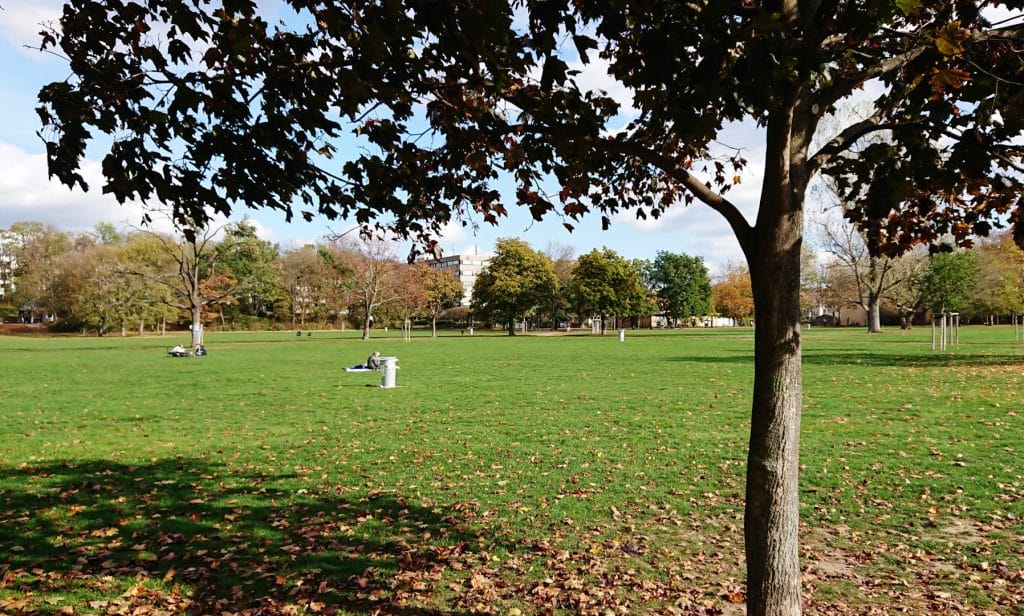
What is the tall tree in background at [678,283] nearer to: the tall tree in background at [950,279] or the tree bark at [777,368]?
the tall tree in background at [950,279]

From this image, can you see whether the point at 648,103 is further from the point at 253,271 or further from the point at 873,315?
the point at 253,271

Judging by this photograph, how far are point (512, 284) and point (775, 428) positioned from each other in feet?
187

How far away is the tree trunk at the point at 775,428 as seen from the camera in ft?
10.3

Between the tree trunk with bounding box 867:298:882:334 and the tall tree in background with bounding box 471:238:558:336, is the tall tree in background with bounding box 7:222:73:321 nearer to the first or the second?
the tall tree in background with bounding box 471:238:558:336

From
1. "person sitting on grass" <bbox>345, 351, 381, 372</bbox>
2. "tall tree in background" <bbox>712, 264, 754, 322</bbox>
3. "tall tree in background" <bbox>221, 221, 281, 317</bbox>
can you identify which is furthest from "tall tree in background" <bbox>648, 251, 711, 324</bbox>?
"person sitting on grass" <bbox>345, 351, 381, 372</bbox>

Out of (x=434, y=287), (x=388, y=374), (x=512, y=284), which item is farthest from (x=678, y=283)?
(x=388, y=374)

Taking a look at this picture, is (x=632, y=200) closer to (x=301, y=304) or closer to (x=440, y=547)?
(x=440, y=547)

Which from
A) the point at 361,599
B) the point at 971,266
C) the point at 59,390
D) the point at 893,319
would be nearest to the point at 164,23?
the point at 361,599

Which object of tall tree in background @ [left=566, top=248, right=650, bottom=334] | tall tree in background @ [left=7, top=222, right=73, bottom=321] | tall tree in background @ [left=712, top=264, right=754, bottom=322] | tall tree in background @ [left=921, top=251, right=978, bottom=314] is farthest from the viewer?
tall tree in background @ [left=712, top=264, right=754, bottom=322]

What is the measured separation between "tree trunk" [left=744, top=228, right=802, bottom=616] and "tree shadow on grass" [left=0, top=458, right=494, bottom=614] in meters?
2.13

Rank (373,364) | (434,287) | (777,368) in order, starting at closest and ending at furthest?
(777,368)
(373,364)
(434,287)

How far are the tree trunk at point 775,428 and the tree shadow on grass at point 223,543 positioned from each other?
6.99 ft

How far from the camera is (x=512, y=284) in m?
60.3

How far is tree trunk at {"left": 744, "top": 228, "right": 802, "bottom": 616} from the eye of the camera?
10.3 ft
